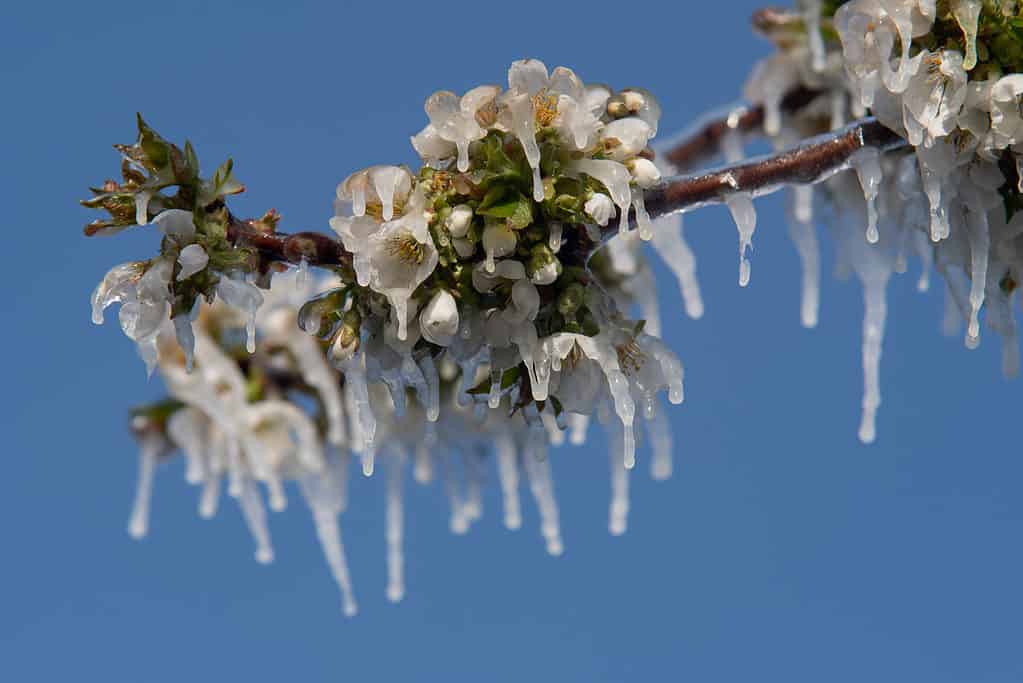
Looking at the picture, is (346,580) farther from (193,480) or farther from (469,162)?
(469,162)

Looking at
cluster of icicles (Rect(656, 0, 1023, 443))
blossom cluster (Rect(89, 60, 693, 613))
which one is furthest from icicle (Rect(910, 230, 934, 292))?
blossom cluster (Rect(89, 60, 693, 613))

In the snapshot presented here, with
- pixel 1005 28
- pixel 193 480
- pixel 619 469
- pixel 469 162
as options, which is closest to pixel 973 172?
pixel 1005 28

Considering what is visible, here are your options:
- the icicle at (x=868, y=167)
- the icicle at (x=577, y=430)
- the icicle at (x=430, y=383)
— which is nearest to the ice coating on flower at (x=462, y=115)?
the icicle at (x=430, y=383)

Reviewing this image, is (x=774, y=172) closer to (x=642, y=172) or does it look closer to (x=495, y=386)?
(x=642, y=172)

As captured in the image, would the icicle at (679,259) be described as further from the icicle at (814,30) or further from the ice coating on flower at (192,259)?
the ice coating on flower at (192,259)

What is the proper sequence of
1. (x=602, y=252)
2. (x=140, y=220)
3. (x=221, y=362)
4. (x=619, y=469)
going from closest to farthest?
(x=140, y=220)
(x=619, y=469)
(x=602, y=252)
(x=221, y=362)

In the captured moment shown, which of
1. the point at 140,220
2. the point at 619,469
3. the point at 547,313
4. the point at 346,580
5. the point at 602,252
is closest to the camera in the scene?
the point at 140,220
